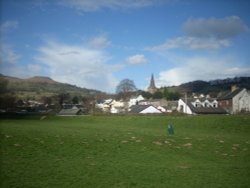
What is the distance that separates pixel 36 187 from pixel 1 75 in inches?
154

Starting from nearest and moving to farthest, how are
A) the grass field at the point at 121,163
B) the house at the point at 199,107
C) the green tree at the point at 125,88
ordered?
the grass field at the point at 121,163
the house at the point at 199,107
the green tree at the point at 125,88

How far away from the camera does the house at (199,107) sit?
281 ft

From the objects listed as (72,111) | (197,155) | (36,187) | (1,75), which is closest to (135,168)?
(36,187)

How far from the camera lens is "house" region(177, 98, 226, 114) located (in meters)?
85.6

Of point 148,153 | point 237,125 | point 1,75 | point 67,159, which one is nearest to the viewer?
point 1,75

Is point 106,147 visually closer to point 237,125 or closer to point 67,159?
point 67,159

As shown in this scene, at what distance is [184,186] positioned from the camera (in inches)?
412

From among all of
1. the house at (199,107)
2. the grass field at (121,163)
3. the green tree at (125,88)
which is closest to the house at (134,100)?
the green tree at (125,88)

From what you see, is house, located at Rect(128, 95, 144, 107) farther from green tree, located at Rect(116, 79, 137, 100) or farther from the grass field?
the grass field

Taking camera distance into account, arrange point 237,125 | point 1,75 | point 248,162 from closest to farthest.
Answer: point 1,75 < point 248,162 < point 237,125

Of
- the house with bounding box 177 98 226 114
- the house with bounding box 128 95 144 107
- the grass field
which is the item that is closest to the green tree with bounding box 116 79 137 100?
the house with bounding box 128 95 144 107

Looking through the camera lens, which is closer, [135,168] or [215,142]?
[135,168]

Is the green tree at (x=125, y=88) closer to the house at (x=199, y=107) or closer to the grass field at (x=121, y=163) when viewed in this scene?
the house at (x=199, y=107)

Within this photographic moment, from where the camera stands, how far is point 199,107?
8844 centimetres
